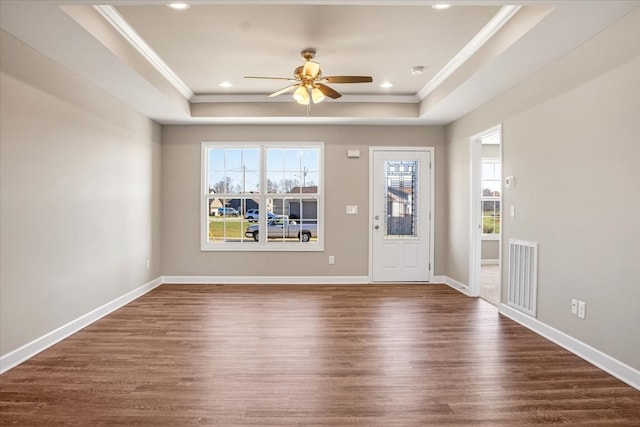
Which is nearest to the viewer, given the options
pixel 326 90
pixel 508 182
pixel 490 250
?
pixel 326 90

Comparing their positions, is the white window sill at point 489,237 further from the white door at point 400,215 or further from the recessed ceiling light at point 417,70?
the recessed ceiling light at point 417,70

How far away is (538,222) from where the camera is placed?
12.6 ft

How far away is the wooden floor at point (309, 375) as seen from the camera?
7.54 feet

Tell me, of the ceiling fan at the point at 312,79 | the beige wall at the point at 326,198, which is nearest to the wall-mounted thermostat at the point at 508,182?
the beige wall at the point at 326,198

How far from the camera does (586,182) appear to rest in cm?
317

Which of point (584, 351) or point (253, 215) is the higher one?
point (253, 215)

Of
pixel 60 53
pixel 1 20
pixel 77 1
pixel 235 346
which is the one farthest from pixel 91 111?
pixel 235 346

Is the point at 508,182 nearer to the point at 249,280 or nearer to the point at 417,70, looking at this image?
the point at 417,70

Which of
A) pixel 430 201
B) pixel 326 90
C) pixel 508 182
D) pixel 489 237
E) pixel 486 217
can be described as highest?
pixel 326 90

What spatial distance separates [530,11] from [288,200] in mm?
4126

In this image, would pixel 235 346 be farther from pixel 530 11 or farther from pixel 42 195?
pixel 530 11

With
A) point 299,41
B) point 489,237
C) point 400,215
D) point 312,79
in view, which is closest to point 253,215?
point 400,215

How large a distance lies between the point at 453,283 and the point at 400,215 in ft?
4.23

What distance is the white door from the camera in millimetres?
6227
